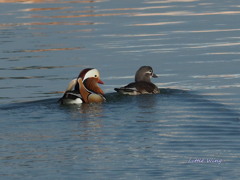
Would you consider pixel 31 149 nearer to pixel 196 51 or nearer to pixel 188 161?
pixel 188 161

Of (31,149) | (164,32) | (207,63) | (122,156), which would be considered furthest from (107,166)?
(164,32)

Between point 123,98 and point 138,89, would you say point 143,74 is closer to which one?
point 138,89

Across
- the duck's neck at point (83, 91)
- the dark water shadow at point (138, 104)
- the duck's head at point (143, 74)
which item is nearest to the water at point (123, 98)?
the dark water shadow at point (138, 104)

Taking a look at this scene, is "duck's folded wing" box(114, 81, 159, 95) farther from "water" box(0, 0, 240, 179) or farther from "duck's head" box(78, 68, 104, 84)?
"duck's head" box(78, 68, 104, 84)

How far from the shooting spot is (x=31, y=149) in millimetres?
13281

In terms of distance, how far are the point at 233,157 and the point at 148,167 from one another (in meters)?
1.29

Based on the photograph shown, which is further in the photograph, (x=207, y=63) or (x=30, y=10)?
(x=30, y=10)

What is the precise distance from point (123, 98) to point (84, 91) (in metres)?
0.80

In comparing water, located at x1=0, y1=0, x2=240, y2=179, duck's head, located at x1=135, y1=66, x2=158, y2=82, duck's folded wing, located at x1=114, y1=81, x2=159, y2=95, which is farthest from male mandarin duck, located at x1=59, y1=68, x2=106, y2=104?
→ duck's head, located at x1=135, y1=66, x2=158, y2=82

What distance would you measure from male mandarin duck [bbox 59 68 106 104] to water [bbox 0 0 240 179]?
284 mm

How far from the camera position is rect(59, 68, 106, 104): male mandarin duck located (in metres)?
17.2

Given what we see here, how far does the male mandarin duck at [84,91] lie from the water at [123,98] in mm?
284

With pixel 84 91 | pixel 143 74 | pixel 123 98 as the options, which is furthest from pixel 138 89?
pixel 143 74

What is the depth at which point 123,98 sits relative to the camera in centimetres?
1770
